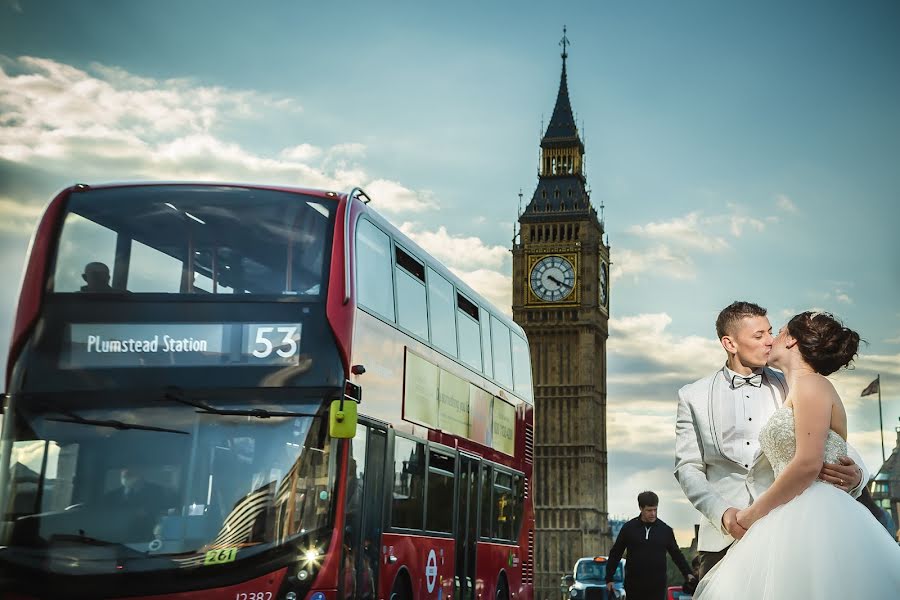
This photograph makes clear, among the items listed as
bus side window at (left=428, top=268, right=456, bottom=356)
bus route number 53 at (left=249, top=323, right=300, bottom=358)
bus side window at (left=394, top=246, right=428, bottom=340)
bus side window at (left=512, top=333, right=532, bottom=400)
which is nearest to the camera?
bus route number 53 at (left=249, top=323, right=300, bottom=358)

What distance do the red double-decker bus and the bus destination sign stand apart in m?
0.01

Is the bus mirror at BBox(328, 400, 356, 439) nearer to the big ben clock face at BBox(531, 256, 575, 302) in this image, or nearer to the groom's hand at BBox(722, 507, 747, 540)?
the groom's hand at BBox(722, 507, 747, 540)

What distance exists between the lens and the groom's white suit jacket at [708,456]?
4.59 metres

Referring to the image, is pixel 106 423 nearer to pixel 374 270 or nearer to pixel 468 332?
pixel 374 270

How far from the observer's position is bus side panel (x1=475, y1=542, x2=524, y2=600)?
38.9 ft

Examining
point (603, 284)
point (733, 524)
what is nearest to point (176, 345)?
point (733, 524)

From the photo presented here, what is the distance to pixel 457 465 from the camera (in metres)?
10.9

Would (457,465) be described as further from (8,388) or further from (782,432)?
(782,432)

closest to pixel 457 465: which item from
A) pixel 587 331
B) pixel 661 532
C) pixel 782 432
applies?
pixel 661 532

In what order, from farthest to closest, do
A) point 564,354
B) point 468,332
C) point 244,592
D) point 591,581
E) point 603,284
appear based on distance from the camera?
point 603,284, point 564,354, point 591,581, point 468,332, point 244,592

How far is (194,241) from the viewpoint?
8297 millimetres

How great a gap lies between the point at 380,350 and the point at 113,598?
8.11 ft

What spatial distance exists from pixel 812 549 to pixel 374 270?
5.33 metres

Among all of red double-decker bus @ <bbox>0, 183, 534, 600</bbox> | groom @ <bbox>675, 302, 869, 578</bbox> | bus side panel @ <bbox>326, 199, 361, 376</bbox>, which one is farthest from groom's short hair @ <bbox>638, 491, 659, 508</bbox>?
groom @ <bbox>675, 302, 869, 578</bbox>
